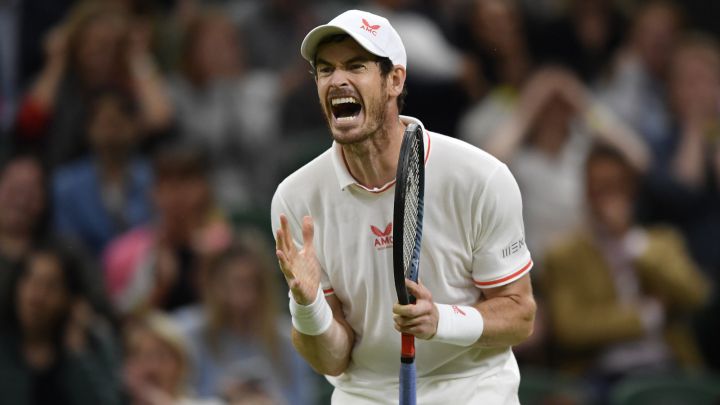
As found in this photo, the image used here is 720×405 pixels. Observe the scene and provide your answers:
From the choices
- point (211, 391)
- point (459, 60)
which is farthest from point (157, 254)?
point (459, 60)

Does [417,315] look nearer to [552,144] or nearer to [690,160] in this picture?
[552,144]

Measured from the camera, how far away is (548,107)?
8680mm

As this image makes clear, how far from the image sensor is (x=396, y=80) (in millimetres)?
4031

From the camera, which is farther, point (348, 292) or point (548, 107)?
point (548, 107)

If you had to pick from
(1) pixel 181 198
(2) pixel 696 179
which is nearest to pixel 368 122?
(1) pixel 181 198

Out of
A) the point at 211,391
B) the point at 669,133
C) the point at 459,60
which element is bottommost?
the point at 211,391

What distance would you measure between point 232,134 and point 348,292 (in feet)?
14.8

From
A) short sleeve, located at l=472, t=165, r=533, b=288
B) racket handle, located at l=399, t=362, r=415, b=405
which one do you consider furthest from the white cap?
racket handle, located at l=399, t=362, r=415, b=405

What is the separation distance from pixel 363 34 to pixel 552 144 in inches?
195

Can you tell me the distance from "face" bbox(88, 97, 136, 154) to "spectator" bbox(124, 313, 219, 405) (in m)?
1.24

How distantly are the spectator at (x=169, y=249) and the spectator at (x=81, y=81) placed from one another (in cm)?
57

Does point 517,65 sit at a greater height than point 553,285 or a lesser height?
greater

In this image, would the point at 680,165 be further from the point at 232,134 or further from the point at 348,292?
the point at 348,292

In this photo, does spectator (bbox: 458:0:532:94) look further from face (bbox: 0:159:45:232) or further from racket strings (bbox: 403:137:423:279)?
racket strings (bbox: 403:137:423:279)
